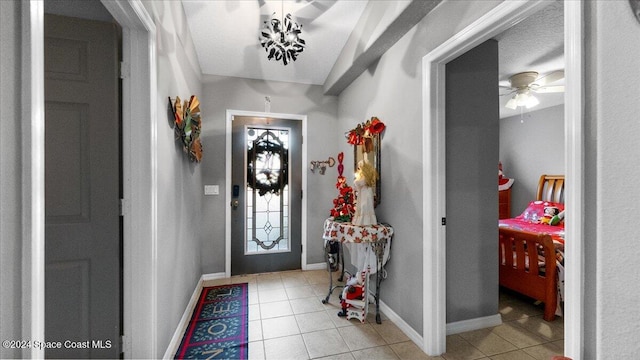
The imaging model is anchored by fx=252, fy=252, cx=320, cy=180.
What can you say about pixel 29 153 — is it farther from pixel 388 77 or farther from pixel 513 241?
pixel 513 241

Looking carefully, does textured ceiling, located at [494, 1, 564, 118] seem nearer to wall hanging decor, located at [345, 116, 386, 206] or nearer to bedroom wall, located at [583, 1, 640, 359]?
wall hanging decor, located at [345, 116, 386, 206]

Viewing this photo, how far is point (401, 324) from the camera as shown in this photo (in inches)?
84.2

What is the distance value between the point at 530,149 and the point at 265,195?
15.9 ft

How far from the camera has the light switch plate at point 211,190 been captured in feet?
10.6

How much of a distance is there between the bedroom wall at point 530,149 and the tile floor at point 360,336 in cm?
285

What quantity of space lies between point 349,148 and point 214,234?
2069mm

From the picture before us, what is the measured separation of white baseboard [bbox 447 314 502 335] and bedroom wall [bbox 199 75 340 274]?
1.87 metres

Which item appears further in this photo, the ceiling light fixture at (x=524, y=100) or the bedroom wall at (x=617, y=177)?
the ceiling light fixture at (x=524, y=100)

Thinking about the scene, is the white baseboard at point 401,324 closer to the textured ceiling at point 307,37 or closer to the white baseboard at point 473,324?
the white baseboard at point 473,324

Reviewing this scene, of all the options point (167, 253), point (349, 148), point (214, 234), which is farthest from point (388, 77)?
point (214, 234)

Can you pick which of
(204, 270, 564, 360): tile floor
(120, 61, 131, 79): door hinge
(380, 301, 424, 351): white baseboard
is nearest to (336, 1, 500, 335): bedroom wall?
(380, 301, 424, 351): white baseboard

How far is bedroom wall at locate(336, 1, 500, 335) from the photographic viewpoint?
5.91 feet

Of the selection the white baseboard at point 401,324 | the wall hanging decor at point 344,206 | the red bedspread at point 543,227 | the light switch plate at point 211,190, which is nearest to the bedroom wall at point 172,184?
the light switch plate at point 211,190

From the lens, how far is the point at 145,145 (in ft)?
4.76
